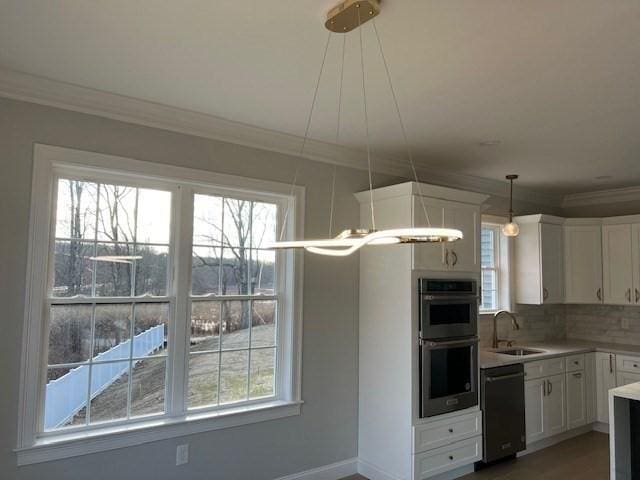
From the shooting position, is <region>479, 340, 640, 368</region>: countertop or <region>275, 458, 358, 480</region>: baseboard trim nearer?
<region>275, 458, 358, 480</region>: baseboard trim

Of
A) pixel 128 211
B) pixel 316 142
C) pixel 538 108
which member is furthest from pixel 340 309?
pixel 538 108

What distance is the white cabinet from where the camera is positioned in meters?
3.45

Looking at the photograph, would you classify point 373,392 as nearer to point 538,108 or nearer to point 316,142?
point 316,142

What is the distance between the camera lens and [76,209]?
2762mm

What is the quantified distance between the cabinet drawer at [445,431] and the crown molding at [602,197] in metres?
3.25

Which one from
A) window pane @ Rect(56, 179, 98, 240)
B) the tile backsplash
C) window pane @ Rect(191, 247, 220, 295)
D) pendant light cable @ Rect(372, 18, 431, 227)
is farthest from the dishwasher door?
window pane @ Rect(56, 179, 98, 240)

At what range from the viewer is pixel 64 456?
101 inches

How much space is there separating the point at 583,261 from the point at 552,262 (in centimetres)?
41

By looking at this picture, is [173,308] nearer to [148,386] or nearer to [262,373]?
[148,386]

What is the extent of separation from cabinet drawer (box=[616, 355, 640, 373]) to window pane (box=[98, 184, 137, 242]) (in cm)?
476

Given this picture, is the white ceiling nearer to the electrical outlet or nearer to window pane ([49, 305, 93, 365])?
window pane ([49, 305, 93, 365])

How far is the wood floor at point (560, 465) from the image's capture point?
373cm

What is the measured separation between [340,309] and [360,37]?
2263 millimetres

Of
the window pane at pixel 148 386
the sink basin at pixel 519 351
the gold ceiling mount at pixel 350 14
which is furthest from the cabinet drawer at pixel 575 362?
the gold ceiling mount at pixel 350 14
